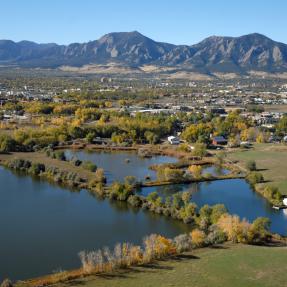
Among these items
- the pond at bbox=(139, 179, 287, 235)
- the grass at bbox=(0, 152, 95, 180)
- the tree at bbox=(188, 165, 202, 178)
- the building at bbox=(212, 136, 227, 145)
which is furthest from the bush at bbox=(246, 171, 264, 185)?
the building at bbox=(212, 136, 227, 145)

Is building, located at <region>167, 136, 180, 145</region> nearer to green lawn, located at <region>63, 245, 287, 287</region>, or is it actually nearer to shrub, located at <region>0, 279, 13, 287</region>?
green lawn, located at <region>63, 245, 287, 287</region>

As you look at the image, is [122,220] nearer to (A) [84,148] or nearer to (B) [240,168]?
(B) [240,168]

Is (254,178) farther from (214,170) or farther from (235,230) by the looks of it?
(235,230)

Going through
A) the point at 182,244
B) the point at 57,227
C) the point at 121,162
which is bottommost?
the point at 57,227

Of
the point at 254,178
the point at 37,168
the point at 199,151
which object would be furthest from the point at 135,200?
the point at 199,151

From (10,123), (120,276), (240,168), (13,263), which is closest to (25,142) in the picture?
(10,123)

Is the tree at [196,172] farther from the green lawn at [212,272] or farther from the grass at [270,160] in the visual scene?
the green lawn at [212,272]

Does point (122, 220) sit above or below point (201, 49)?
below
